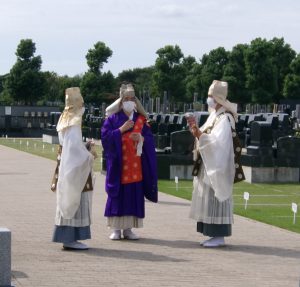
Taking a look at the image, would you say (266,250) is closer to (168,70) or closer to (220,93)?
(220,93)

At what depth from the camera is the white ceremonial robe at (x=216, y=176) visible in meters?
12.5

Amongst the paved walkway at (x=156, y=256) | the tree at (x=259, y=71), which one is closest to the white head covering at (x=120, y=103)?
the paved walkway at (x=156, y=256)

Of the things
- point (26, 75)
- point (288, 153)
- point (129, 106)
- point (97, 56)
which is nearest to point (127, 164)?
point (129, 106)

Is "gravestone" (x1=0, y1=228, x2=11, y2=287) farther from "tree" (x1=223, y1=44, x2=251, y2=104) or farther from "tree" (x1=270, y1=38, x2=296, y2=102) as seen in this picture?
"tree" (x1=270, y1=38, x2=296, y2=102)

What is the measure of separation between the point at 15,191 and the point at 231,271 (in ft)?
36.0

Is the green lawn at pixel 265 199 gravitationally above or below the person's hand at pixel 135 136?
below

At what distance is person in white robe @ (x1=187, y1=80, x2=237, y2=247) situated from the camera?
12.5 metres

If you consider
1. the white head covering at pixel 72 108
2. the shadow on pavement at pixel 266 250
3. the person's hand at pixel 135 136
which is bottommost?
the shadow on pavement at pixel 266 250

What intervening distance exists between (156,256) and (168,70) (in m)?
61.5

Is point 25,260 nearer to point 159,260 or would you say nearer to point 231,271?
point 159,260

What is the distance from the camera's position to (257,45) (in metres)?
68.2

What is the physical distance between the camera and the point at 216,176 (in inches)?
493

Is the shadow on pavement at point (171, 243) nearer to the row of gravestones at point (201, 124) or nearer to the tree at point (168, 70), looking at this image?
the row of gravestones at point (201, 124)

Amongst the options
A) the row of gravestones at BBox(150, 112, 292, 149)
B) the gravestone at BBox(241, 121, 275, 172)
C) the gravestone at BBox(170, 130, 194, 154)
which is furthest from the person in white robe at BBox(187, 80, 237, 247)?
the row of gravestones at BBox(150, 112, 292, 149)
